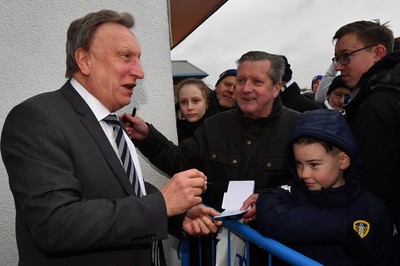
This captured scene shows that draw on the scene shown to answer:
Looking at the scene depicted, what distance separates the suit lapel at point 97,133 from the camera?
4.83 feet

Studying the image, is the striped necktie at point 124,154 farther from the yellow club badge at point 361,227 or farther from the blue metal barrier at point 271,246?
the yellow club badge at point 361,227

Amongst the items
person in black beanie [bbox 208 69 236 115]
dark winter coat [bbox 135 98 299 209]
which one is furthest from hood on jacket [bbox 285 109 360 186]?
person in black beanie [bbox 208 69 236 115]

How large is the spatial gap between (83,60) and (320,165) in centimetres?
128

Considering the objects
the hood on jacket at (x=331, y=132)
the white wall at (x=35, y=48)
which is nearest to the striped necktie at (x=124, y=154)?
the hood on jacket at (x=331, y=132)

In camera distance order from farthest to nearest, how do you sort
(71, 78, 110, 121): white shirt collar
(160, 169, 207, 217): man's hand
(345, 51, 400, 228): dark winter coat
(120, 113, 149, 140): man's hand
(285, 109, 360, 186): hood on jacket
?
(120, 113, 149, 140): man's hand < (345, 51, 400, 228): dark winter coat < (285, 109, 360, 186): hood on jacket < (71, 78, 110, 121): white shirt collar < (160, 169, 207, 217): man's hand

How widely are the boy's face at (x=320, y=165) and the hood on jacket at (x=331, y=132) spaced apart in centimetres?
5

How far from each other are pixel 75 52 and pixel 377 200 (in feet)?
5.37

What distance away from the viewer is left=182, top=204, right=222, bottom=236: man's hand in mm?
1978

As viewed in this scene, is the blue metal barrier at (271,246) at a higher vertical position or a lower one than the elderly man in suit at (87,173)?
lower

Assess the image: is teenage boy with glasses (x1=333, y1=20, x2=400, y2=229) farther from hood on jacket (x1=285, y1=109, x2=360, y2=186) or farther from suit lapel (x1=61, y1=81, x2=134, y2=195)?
suit lapel (x1=61, y1=81, x2=134, y2=195)

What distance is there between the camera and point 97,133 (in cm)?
149

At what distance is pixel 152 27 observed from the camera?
2.85 meters

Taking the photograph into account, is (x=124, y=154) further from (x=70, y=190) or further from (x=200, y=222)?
(x=200, y=222)

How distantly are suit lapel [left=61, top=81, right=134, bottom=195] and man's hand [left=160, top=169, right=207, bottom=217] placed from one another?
0.19m
